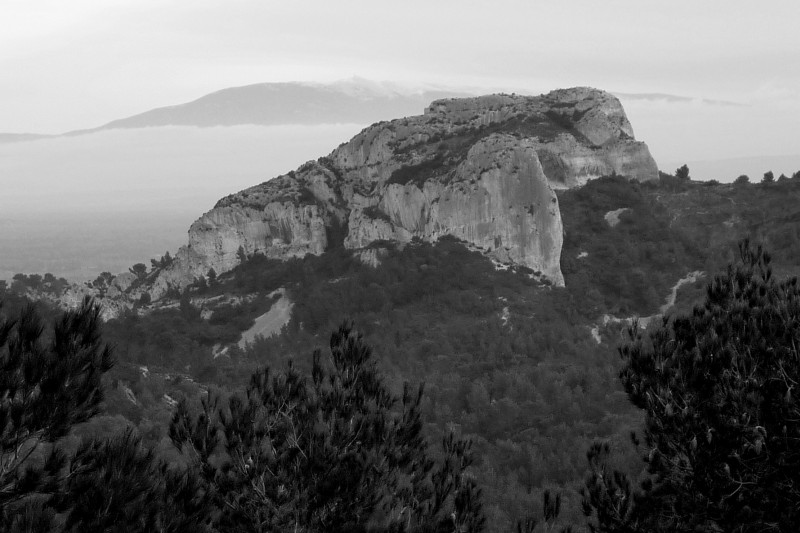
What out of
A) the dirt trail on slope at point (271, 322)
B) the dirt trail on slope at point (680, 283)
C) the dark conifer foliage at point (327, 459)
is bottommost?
the dirt trail on slope at point (271, 322)

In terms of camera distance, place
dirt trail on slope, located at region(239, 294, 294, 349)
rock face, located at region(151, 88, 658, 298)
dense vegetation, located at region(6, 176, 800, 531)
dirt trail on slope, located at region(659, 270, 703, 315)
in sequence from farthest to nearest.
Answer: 1. rock face, located at region(151, 88, 658, 298)
2. dirt trail on slope, located at region(239, 294, 294, 349)
3. dirt trail on slope, located at region(659, 270, 703, 315)
4. dense vegetation, located at region(6, 176, 800, 531)

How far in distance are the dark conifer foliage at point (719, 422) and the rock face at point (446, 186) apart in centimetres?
4995

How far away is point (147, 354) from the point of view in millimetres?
55406

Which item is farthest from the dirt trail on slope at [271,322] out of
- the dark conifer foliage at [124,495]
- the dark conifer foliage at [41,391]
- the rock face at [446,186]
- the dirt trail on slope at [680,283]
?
the dark conifer foliage at [41,391]

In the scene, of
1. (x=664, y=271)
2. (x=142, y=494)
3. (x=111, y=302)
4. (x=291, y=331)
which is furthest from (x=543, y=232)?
(x=142, y=494)

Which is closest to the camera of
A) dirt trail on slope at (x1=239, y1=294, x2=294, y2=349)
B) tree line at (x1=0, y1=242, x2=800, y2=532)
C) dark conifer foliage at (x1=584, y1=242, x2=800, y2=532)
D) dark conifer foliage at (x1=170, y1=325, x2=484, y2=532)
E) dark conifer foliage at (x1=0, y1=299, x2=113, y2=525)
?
dark conifer foliage at (x1=0, y1=299, x2=113, y2=525)

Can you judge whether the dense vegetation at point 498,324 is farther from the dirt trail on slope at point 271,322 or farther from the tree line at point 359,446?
the tree line at point 359,446

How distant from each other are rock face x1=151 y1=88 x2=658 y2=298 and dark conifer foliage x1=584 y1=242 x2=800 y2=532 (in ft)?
164

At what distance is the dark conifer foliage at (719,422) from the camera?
9.16 metres

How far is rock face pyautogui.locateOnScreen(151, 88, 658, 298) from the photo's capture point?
61.9m

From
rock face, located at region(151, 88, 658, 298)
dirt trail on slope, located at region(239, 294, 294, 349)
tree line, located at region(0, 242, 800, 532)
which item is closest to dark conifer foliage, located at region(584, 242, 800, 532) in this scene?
tree line, located at region(0, 242, 800, 532)

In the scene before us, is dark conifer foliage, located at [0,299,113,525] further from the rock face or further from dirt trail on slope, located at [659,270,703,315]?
dirt trail on slope, located at [659,270,703,315]

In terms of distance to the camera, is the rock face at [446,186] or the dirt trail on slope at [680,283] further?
the rock face at [446,186]

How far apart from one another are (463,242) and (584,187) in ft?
58.9
